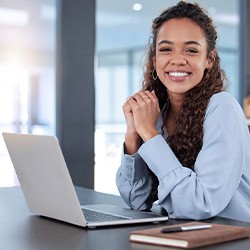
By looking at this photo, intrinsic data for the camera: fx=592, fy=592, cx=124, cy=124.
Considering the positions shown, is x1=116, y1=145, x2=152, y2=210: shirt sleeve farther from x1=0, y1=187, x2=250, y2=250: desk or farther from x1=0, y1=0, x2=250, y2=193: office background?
x1=0, y1=0, x2=250, y2=193: office background

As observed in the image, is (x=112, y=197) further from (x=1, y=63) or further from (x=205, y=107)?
(x=1, y=63)

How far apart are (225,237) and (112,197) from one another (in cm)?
70

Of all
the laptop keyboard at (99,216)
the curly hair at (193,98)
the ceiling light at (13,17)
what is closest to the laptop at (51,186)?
the laptop keyboard at (99,216)

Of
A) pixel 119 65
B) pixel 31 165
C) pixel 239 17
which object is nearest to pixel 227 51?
pixel 239 17

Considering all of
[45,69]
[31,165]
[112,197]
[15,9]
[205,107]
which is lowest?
[112,197]

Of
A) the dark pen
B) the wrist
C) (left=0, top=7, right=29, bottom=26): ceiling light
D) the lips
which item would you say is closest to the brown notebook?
the dark pen

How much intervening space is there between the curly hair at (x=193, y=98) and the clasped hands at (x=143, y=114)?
8cm

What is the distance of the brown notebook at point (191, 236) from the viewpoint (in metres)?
0.99

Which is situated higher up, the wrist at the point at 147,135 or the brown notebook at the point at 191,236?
the wrist at the point at 147,135

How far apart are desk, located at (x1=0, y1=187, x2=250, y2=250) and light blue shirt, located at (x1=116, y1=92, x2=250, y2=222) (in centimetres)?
5

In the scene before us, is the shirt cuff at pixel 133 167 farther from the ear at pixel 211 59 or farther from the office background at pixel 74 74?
the office background at pixel 74 74

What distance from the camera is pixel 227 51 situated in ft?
12.1

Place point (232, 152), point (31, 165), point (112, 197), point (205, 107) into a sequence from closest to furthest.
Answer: point (31, 165) < point (232, 152) < point (205, 107) < point (112, 197)

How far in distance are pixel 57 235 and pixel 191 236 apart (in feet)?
0.88
